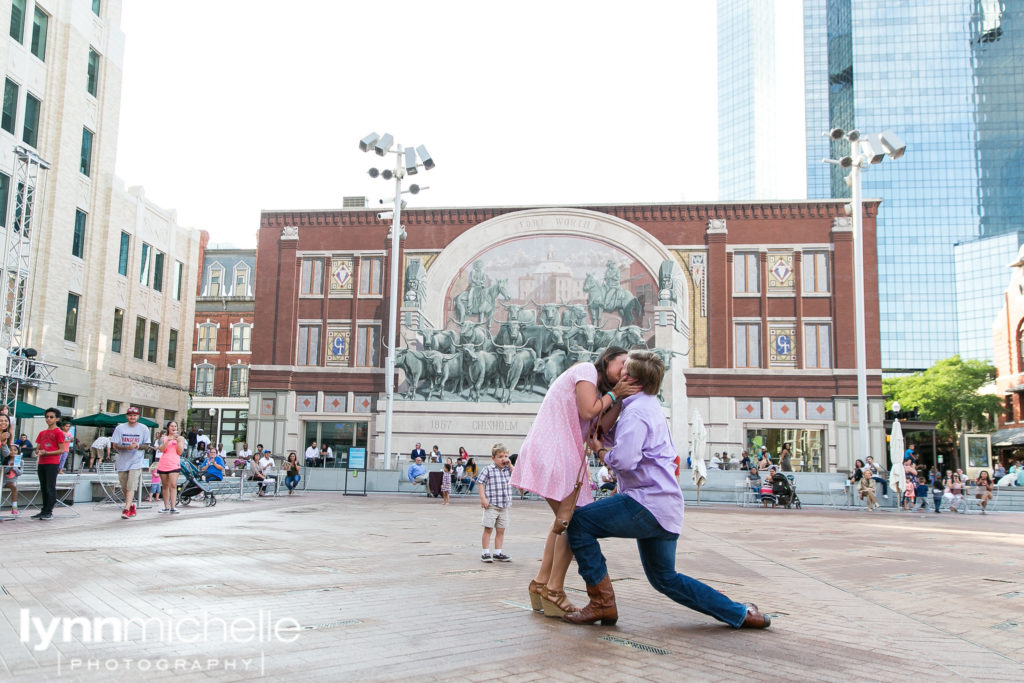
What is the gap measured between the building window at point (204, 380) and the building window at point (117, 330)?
1795cm

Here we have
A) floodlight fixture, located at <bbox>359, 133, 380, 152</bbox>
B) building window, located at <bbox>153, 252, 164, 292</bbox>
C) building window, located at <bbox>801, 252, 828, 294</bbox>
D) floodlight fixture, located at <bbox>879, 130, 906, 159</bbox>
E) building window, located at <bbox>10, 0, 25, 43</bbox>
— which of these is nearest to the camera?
floodlight fixture, located at <bbox>879, 130, 906, 159</bbox>

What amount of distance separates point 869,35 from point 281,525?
120677mm

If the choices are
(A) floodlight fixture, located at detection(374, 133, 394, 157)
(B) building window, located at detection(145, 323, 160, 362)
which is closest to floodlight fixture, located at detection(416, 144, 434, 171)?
(A) floodlight fixture, located at detection(374, 133, 394, 157)

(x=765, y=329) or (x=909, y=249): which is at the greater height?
(x=909, y=249)

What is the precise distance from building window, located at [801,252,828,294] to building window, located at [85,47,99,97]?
1209 inches

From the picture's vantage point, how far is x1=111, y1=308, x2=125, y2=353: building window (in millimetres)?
35625

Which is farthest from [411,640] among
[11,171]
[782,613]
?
[11,171]

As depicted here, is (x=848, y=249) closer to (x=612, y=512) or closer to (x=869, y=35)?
(x=612, y=512)

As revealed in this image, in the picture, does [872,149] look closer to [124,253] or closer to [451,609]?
[451,609]

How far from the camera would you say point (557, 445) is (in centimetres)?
555

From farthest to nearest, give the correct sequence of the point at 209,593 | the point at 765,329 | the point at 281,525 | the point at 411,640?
1. the point at 765,329
2. the point at 281,525
3. the point at 209,593
4. the point at 411,640

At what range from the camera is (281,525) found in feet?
42.5

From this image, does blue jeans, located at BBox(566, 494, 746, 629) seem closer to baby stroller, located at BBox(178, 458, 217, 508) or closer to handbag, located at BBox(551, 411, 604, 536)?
handbag, located at BBox(551, 411, 604, 536)

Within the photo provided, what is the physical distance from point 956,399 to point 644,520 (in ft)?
221
